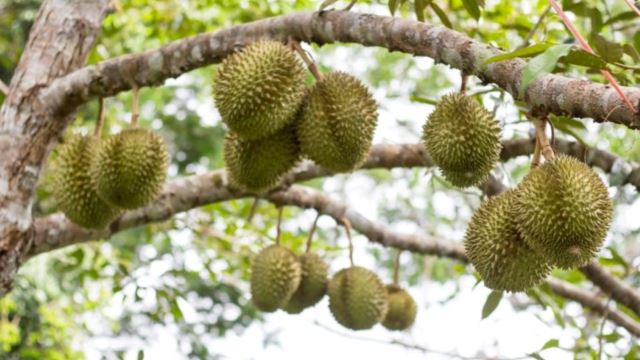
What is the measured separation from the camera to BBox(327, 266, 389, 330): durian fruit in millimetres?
2680

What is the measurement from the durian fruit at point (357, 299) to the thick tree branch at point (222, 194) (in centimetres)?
36

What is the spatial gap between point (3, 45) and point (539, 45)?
5.91 meters

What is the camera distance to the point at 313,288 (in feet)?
9.12

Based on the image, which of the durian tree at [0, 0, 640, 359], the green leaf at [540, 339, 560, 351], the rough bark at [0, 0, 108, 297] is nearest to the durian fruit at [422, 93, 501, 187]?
the durian tree at [0, 0, 640, 359]

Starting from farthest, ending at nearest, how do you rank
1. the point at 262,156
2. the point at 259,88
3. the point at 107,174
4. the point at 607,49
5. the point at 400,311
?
the point at 400,311 < the point at 107,174 < the point at 262,156 < the point at 259,88 < the point at 607,49

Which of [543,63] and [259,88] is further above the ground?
[543,63]

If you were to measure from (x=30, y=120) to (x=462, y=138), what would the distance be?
4.14 feet

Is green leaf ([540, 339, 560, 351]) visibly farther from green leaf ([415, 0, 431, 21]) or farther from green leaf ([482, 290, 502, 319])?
green leaf ([415, 0, 431, 21])

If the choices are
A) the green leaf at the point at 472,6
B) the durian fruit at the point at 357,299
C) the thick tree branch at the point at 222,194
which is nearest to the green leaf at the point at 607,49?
the green leaf at the point at 472,6

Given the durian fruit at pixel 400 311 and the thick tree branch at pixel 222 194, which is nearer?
the thick tree branch at pixel 222 194

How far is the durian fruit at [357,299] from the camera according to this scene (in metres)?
2.68

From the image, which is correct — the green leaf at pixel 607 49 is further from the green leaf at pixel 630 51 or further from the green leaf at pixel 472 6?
the green leaf at pixel 472 6

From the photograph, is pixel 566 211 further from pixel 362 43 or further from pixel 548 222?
pixel 362 43

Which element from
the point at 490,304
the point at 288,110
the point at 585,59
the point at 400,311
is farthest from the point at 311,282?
the point at 585,59
